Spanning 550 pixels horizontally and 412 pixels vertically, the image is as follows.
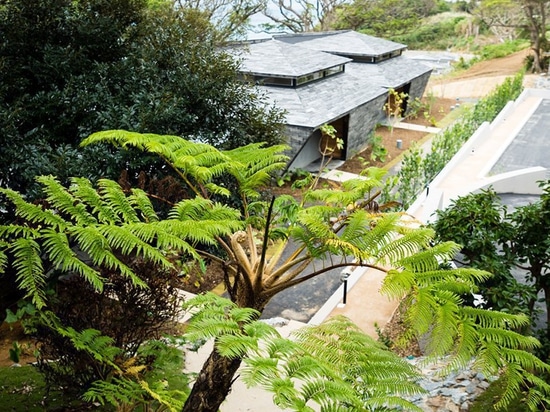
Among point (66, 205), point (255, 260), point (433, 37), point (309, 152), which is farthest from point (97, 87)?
point (433, 37)

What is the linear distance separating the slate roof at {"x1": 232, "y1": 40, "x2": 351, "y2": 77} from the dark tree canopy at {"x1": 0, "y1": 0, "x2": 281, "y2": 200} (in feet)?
21.8

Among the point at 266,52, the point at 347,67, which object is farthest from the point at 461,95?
the point at 266,52

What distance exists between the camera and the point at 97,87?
254 inches

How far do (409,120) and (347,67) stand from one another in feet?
11.3

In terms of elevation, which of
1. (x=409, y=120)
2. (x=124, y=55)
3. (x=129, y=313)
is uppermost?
(x=124, y=55)

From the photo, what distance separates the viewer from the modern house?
13586 millimetres

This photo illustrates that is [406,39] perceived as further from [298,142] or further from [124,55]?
[124,55]

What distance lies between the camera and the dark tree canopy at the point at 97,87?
19.5 ft

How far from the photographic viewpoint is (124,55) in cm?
730

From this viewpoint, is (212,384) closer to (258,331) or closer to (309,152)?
(258,331)

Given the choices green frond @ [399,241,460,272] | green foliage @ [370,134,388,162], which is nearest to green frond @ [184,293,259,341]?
green frond @ [399,241,460,272]

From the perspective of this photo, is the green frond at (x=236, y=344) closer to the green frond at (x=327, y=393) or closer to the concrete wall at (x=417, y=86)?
the green frond at (x=327, y=393)

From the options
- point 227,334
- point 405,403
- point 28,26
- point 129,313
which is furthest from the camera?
point 28,26

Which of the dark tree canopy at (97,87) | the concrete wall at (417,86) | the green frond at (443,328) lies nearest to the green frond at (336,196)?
the green frond at (443,328)
